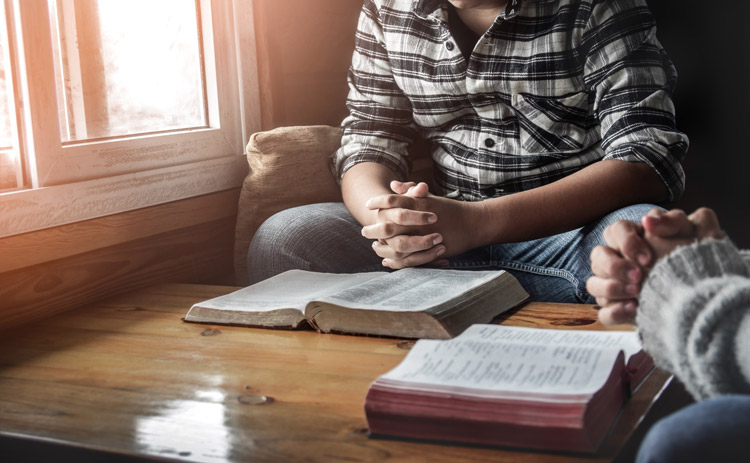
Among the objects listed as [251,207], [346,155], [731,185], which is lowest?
[731,185]

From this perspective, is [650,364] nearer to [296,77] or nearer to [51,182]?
[51,182]

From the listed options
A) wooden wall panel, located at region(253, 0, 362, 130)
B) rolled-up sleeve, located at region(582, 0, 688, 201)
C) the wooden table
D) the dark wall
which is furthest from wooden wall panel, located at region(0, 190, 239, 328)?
the dark wall

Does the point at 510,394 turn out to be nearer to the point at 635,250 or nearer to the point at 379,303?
the point at 635,250

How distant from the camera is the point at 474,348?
87 cm

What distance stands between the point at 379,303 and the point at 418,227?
320 millimetres

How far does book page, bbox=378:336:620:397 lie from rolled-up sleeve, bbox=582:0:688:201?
2.35ft

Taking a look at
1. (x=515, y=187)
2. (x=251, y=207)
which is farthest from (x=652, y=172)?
(x=251, y=207)

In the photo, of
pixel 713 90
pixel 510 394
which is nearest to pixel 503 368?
pixel 510 394

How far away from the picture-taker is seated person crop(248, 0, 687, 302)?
Result: 141 cm

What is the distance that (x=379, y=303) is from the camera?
1048 mm

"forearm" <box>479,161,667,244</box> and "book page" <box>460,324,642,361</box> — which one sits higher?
"forearm" <box>479,161,667,244</box>

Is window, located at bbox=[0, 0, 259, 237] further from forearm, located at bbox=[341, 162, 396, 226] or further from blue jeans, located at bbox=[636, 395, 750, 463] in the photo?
blue jeans, located at bbox=[636, 395, 750, 463]

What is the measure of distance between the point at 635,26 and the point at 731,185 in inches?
64.8

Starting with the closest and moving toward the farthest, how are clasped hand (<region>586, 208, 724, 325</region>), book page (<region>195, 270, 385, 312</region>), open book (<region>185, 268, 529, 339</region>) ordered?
clasped hand (<region>586, 208, 724, 325</region>), open book (<region>185, 268, 529, 339</region>), book page (<region>195, 270, 385, 312</region>)
